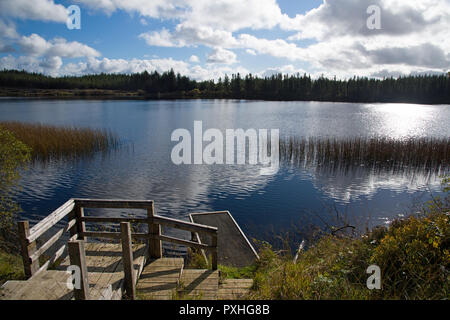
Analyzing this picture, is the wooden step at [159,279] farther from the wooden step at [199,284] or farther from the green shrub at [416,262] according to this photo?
the green shrub at [416,262]

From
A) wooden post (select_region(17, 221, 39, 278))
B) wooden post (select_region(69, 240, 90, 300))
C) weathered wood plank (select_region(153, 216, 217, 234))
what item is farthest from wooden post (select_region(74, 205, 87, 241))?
wooden post (select_region(69, 240, 90, 300))

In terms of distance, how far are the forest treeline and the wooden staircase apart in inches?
4625

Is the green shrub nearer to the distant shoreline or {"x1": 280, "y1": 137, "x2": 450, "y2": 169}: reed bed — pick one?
{"x1": 280, "y1": 137, "x2": 450, "y2": 169}: reed bed

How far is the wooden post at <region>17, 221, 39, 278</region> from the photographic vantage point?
4.59m

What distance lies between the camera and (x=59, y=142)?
2206 centimetres

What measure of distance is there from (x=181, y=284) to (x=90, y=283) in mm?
1553

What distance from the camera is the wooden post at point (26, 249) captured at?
4.59m

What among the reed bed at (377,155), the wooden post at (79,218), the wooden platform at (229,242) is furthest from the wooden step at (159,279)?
the reed bed at (377,155)

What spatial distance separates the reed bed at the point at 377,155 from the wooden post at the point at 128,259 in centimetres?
1720

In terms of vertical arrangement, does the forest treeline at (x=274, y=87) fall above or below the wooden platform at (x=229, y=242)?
above
